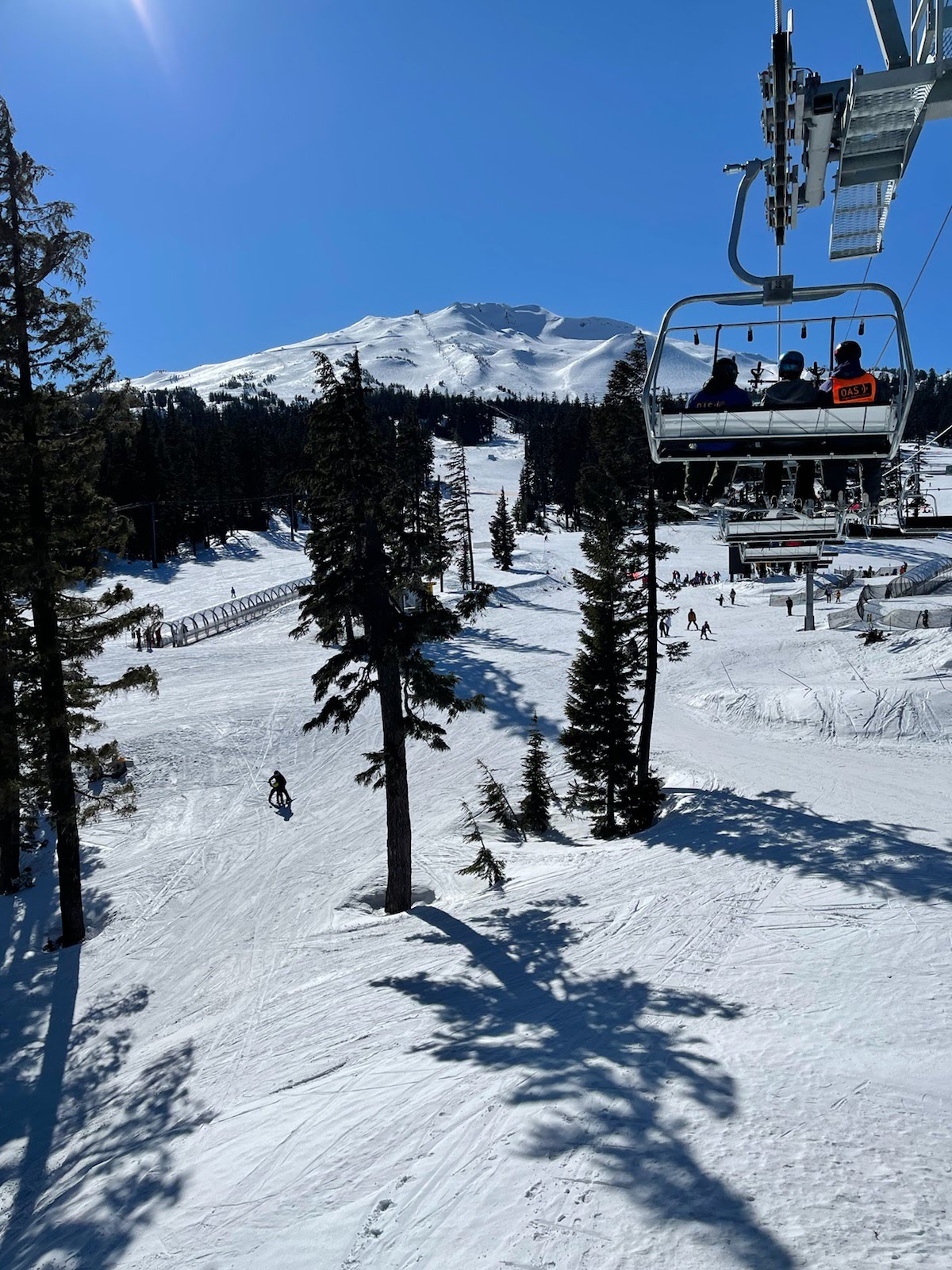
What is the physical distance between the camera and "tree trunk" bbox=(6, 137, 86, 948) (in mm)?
13008

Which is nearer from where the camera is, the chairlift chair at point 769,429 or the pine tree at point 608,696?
the chairlift chair at point 769,429

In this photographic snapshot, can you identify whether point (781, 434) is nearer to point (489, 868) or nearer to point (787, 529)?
point (787, 529)

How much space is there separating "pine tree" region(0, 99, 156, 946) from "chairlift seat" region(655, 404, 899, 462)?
10.7m

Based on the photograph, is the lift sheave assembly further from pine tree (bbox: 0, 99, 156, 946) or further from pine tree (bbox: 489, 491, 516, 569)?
pine tree (bbox: 489, 491, 516, 569)

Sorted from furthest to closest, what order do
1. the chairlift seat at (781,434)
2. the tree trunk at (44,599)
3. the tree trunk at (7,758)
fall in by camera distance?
1. the tree trunk at (7,758)
2. the tree trunk at (44,599)
3. the chairlift seat at (781,434)

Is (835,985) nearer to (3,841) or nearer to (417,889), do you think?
(417,889)

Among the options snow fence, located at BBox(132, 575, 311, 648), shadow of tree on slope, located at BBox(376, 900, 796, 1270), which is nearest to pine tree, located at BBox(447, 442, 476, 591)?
snow fence, located at BBox(132, 575, 311, 648)

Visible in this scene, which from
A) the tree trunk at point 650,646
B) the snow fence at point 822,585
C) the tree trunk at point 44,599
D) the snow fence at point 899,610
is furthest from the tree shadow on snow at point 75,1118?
the snow fence at point 822,585

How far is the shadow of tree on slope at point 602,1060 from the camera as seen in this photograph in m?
5.28

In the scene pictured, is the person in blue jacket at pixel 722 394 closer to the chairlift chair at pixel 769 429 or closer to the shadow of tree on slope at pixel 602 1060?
the chairlift chair at pixel 769 429

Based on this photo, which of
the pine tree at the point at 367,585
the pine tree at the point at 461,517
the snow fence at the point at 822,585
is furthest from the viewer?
the pine tree at the point at 461,517

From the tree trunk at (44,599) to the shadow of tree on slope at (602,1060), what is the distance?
7428 mm

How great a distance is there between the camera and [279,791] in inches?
858

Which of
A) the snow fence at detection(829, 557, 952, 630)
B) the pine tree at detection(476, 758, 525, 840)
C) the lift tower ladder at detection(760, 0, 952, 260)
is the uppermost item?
the lift tower ladder at detection(760, 0, 952, 260)
